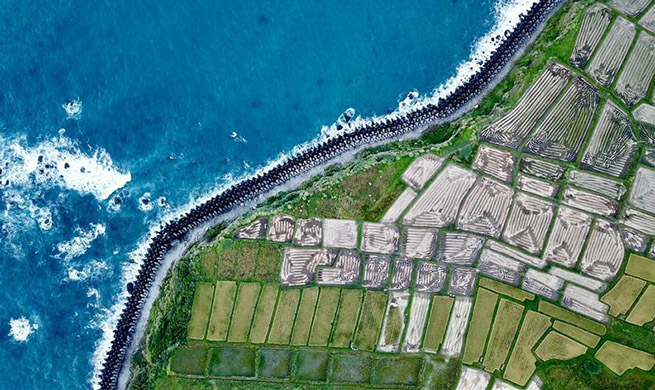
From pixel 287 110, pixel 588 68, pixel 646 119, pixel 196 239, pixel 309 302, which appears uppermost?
pixel 588 68

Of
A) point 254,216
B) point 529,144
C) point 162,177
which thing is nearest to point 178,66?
point 162,177

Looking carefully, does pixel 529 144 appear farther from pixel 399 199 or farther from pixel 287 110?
A: pixel 287 110

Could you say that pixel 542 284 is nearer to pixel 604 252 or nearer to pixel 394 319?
pixel 604 252

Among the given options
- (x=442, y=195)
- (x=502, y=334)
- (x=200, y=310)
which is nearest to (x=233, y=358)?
(x=200, y=310)

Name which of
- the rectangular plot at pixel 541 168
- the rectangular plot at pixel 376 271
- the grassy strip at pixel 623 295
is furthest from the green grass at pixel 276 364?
the grassy strip at pixel 623 295

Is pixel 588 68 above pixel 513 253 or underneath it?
above
